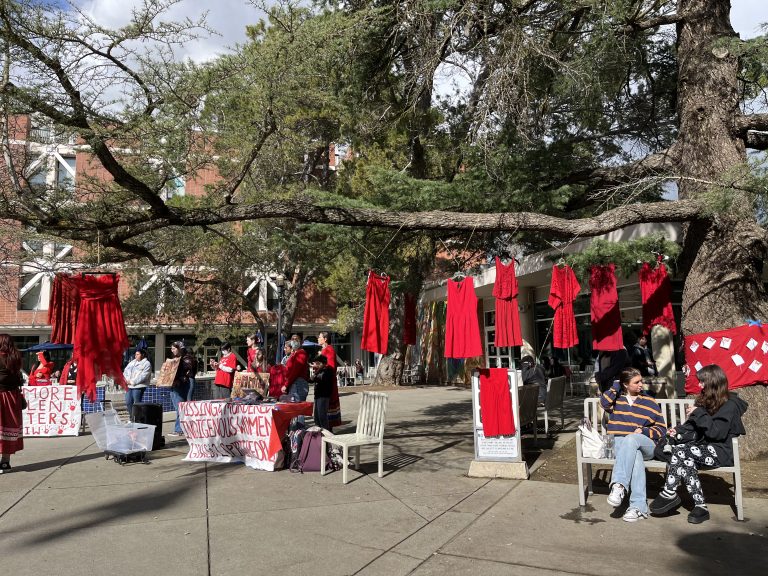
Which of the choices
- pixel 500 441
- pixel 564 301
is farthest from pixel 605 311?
pixel 500 441

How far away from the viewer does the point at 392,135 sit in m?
14.0

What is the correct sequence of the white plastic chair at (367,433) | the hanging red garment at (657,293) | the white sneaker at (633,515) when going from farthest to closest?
1. the hanging red garment at (657,293)
2. the white plastic chair at (367,433)
3. the white sneaker at (633,515)

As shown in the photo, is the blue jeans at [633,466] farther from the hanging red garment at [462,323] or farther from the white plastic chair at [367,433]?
the white plastic chair at [367,433]

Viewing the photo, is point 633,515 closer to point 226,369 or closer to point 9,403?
point 9,403

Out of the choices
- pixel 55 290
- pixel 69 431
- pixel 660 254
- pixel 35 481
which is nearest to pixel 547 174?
pixel 660 254

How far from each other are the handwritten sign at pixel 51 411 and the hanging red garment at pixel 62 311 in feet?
13.6

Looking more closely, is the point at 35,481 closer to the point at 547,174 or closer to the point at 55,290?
the point at 55,290

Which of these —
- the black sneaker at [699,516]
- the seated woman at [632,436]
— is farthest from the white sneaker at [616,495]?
the black sneaker at [699,516]

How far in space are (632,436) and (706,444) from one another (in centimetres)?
62

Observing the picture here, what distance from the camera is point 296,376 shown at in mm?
9266

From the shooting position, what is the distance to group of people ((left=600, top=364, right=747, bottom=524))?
203 inches

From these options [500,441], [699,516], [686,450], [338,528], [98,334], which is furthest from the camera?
[98,334]

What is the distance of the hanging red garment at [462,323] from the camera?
7.55 metres

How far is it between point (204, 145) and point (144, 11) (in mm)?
2186
